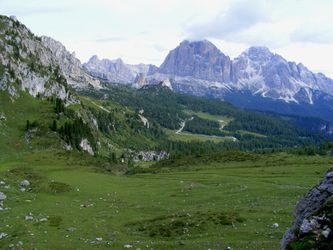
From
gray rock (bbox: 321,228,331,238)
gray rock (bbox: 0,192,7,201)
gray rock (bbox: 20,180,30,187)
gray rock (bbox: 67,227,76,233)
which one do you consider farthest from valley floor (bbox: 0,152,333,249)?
gray rock (bbox: 321,228,331,238)

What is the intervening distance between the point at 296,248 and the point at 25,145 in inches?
4810

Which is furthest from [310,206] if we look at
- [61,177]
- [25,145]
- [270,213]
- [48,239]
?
[25,145]

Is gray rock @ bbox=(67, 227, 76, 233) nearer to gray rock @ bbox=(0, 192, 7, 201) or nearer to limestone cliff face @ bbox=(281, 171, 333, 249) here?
gray rock @ bbox=(0, 192, 7, 201)

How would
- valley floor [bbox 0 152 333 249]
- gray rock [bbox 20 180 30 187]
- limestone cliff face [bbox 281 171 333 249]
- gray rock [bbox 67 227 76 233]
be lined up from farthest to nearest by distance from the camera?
gray rock [bbox 20 180 30 187] < gray rock [bbox 67 227 76 233] < valley floor [bbox 0 152 333 249] < limestone cliff face [bbox 281 171 333 249]

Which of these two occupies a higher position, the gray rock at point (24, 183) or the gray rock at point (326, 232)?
the gray rock at point (326, 232)

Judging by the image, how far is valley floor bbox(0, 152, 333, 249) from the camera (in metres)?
38.1

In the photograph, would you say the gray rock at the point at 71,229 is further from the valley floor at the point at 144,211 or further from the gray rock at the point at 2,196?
the gray rock at the point at 2,196

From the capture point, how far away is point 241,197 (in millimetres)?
58188

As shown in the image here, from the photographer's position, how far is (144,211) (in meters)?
53.0

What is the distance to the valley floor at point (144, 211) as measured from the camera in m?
38.1

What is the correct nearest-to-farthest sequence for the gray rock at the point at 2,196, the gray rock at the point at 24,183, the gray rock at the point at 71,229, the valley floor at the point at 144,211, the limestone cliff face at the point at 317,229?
the limestone cliff face at the point at 317,229, the valley floor at the point at 144,211, the gray rock at the point at 71,229, the gray rock at the point at 2,196, the gray rock at the point at 24,183

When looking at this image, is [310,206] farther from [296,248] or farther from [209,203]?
[209,203]

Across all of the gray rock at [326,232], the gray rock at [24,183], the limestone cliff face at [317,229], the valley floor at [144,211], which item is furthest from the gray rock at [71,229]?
the gray rock at [326,232]

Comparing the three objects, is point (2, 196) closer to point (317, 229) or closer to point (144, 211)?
point (144, 211)
